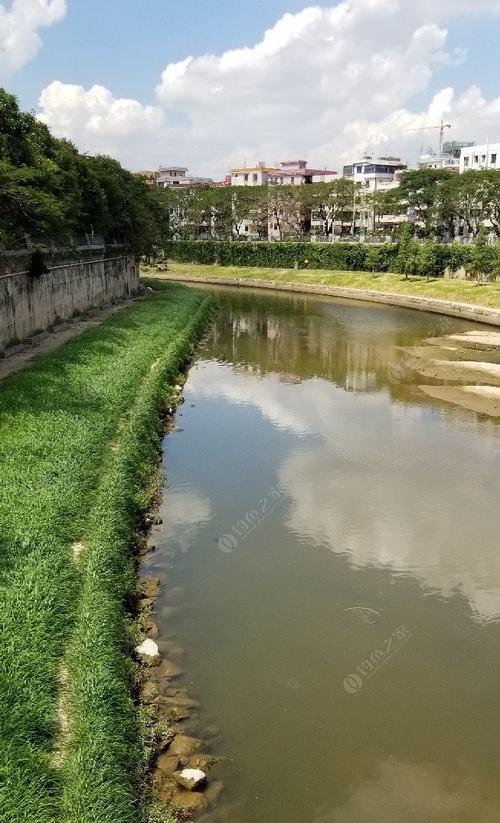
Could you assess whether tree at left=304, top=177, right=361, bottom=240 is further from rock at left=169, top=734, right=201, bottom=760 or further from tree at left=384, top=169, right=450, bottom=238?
rock at left=169, top=734, right=201, bottom=760

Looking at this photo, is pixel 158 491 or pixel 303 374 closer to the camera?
pixel 158 491

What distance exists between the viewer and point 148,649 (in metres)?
10.6

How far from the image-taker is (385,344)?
40.1 metres

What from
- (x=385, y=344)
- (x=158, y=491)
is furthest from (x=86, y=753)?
(x=385, y=344)

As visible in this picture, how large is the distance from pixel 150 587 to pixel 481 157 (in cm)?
10180

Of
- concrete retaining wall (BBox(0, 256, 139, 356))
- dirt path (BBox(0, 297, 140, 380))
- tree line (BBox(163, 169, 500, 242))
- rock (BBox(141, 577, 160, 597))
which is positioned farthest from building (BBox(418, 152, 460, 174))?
rock (BBox(141, 577, 160, 597))

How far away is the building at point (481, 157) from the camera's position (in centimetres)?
9581

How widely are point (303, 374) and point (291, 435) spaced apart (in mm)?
10310

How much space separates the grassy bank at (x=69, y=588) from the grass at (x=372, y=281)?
39870 mm

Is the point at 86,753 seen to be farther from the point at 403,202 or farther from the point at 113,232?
the point at 403,202

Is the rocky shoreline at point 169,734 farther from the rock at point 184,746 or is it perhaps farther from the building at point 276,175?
the building at point 276,175

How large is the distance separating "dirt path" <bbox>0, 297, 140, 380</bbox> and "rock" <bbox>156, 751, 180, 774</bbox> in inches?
629

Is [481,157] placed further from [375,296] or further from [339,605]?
[339,605]

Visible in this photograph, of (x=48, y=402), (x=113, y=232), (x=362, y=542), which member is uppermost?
(x=113, y=232)
